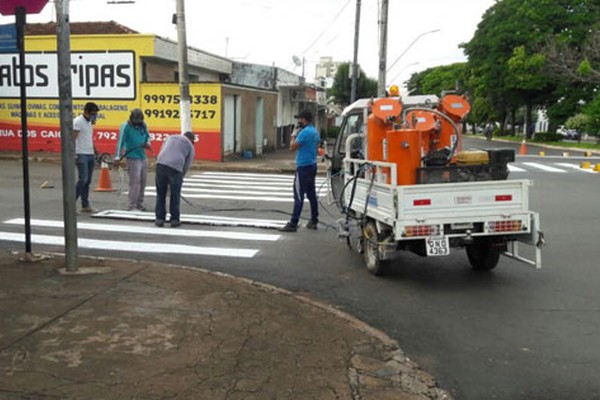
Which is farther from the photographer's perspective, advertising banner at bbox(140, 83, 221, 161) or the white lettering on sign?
the white lettering on sign

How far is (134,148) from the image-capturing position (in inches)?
439

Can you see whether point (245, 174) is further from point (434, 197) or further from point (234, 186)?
point (434, 197)

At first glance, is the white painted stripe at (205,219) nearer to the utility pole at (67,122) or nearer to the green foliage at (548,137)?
the utility pole at (67,122)

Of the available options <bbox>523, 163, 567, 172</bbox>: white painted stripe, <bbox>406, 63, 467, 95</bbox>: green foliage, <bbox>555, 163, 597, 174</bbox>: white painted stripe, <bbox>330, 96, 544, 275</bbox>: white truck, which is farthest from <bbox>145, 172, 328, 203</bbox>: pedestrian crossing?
<bbox>406, 63, 467, 95</bbox>: green foliage

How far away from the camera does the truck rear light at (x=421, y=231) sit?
6613mm

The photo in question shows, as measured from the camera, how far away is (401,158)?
7.12 metres

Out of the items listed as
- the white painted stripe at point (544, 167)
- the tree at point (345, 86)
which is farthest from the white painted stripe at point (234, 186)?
the tree at point (345, 86)

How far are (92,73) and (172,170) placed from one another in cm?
1470

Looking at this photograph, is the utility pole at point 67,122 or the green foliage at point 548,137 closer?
the utility pole at point 67,122

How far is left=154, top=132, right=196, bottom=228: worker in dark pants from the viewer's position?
32.3ft

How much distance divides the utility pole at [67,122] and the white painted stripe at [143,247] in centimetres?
181

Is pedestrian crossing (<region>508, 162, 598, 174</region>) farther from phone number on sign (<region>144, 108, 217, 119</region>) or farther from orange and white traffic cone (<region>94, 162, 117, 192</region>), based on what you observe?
orange and white traffic cone (<region>94, 162, 117, 192</region>)

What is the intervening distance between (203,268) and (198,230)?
A: 2386 millimetres

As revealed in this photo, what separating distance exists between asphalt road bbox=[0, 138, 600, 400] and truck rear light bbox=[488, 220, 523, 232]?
0.66 metres
